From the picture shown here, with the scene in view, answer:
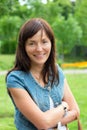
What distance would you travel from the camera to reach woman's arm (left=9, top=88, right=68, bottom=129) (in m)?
2.36

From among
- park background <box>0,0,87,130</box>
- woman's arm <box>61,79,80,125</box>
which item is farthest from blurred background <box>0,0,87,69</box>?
woman's arm <box>61,79,80,125</box>

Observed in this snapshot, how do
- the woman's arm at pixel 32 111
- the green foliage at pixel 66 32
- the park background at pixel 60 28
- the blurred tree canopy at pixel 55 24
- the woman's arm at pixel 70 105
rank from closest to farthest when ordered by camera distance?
the woman's arm at pixel 32 111
the woman's arm at pixel 70 105
the park background at pixel 60 28
the blurred tree canopy at pixel 55 24
the green foliage at pixel 66 32

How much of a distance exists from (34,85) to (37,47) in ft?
0.75

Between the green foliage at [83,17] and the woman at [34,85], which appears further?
the green foliage at [83,17]

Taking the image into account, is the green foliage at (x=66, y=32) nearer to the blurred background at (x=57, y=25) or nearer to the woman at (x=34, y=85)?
the blurred background at (x=57, y=25)

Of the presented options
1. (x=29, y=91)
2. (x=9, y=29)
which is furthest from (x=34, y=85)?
(x=9, y=29)

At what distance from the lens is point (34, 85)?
95.1 inches

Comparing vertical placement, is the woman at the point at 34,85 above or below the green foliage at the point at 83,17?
above

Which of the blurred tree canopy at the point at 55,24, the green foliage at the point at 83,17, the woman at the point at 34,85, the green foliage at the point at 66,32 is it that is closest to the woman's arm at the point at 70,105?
the woman at the point at 34,85

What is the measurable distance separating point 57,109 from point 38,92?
0.53 feet

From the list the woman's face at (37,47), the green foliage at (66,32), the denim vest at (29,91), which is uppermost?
the woman's face at (37,47)

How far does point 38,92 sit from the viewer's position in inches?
94.6

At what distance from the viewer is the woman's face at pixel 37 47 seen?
242 cm

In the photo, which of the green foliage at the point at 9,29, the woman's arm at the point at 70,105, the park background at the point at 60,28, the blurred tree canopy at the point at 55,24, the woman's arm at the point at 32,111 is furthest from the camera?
Answer: the blurred tree canopy at the point at 55,24
